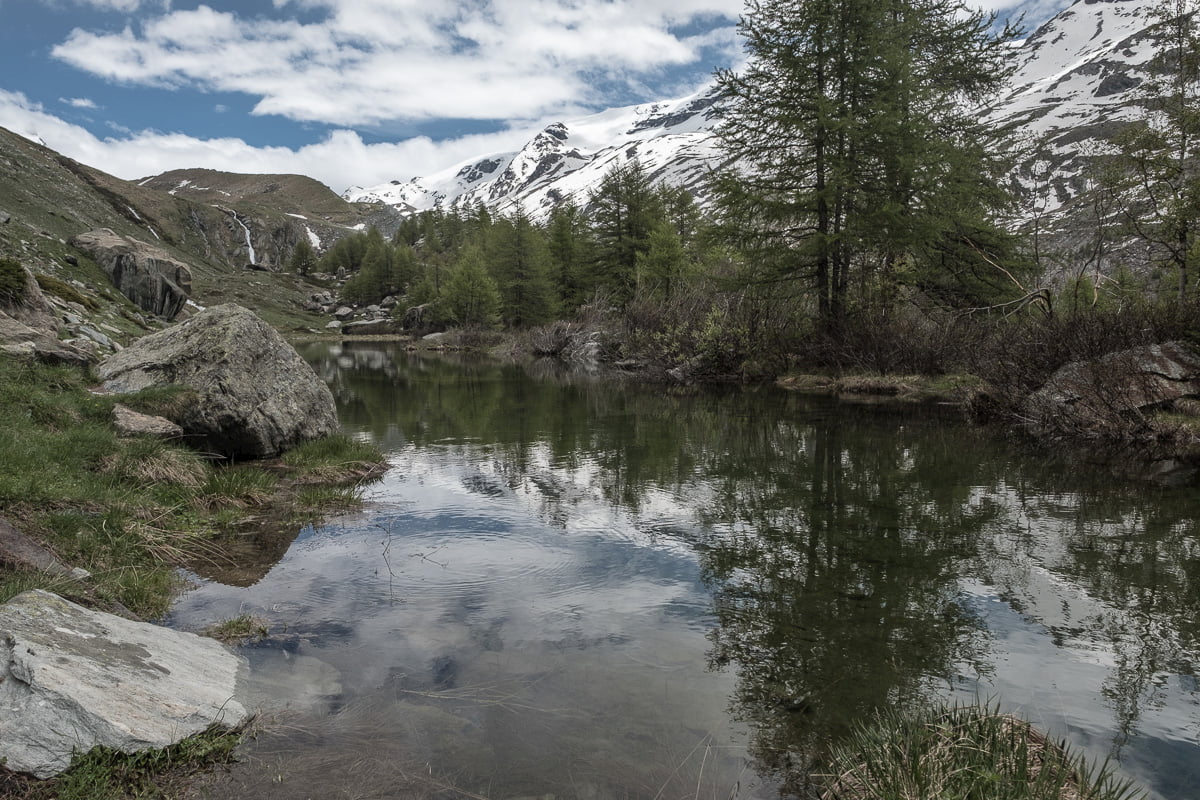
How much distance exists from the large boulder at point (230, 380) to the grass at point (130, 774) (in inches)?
324

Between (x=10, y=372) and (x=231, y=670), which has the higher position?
(x=10, y=372)

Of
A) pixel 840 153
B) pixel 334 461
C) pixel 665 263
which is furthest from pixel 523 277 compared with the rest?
pixel 334 461

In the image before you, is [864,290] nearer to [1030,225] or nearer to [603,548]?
[1030,225]

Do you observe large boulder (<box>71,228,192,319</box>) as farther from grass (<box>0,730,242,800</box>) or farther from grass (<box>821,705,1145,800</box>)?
grass (<box>821,705,1145,800</box>)

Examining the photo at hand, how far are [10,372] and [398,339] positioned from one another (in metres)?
70.5

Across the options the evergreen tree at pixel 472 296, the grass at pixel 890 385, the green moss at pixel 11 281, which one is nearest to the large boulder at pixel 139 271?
the green moss at pixel 11 281

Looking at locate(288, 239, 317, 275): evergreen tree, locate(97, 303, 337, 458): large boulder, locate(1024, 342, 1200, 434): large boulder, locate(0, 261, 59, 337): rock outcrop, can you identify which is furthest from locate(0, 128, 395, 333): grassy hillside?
locate(1024, 342, 1200, 434): large boulder

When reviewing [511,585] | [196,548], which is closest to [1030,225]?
[511,585]

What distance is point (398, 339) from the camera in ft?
259

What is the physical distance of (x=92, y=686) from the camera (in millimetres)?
3670

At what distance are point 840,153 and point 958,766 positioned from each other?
2377 centimetres

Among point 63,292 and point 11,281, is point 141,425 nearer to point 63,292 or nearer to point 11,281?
point 11,281

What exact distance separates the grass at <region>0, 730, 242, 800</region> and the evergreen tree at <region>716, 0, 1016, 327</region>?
22531mm

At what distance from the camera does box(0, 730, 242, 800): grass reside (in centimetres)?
317
